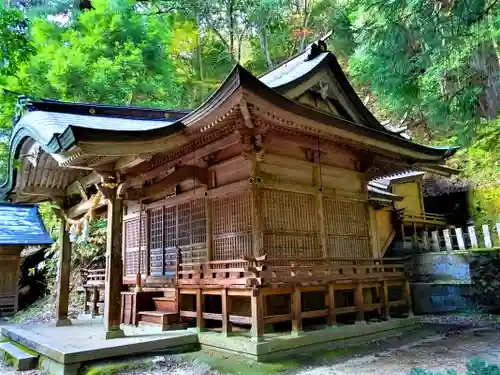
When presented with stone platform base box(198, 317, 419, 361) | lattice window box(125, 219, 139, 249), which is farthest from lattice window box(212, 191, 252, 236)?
lattice window box(125, 219, 139, 249)

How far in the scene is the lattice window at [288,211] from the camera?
7848mm

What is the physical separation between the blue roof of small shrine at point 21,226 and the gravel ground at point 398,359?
8.06 metres

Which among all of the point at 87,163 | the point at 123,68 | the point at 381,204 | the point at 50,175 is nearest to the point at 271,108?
the point at 87,163

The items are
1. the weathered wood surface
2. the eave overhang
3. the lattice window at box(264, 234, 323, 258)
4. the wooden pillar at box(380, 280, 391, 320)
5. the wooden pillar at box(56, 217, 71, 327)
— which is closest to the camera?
the eave overhang

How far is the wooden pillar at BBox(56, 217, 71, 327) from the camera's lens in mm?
9430

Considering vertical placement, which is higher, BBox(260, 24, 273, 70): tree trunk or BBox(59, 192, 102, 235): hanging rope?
BBox(260, 24, 273, 70): tree trunk

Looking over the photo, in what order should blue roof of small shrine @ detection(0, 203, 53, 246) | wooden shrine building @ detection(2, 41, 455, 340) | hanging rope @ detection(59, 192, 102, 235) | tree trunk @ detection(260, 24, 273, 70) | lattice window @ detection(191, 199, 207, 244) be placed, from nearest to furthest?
wooden shrine building @ detection(2, 41, 455, 340) < hanging rope @ detection(59, 192, 102, 235) < lattice window @ detection(191, 199, 207, 244) < blue roof of small shrine @ detection(0, 203, 53, 246) < tree trunk @ detection(260, 24, 273, 70)

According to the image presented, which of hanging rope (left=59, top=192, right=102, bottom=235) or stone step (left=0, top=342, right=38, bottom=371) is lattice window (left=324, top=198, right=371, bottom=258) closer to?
hanging rope (left=59, top=192, right=102, bottom=235)

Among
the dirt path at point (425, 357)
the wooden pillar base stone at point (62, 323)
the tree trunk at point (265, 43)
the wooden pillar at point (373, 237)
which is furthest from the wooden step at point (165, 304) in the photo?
the tree trunk at point (265, 43)

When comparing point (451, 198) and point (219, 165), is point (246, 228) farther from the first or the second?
point (451, 198)

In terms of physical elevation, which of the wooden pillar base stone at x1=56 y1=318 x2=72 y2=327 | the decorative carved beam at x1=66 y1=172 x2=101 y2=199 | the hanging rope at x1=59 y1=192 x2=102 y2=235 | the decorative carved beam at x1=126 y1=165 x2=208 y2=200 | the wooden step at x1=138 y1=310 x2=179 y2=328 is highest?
the decorative carved beam at x1=66 y1=172 x2=101 y2=199

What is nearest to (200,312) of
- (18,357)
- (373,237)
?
(18,357)

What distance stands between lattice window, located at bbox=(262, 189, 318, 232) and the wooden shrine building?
3cm

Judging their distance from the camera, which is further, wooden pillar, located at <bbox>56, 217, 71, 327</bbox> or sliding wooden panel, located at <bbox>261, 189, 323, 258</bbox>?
wooden pillar, located at <bbox>56, 217, 71, 327</bbox>
